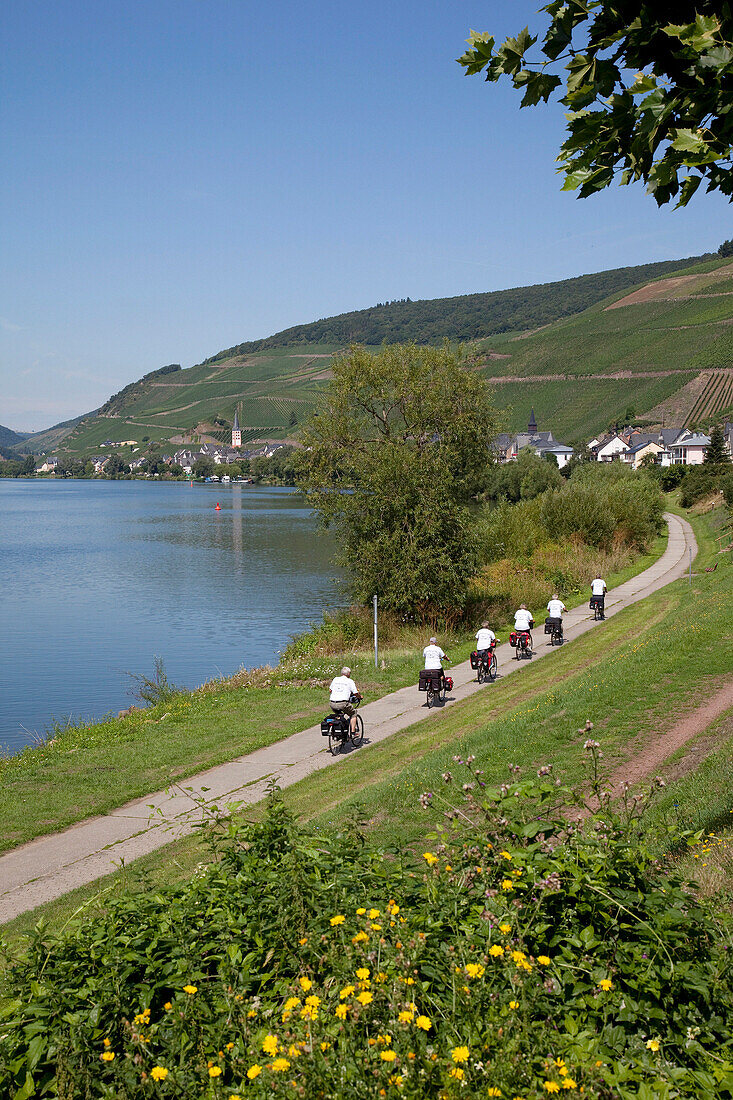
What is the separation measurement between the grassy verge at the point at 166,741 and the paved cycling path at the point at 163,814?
1.00 ft

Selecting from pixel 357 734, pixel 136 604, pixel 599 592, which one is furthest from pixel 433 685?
pixel 136 604

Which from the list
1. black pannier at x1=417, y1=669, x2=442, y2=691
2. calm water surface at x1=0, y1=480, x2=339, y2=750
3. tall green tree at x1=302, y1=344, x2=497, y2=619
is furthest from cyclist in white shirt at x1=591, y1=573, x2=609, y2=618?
black pannier at x1=417, y1=669, x2=442, y2=691

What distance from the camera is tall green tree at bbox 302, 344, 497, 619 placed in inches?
974

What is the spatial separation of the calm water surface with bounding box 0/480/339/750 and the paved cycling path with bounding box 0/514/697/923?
8.02m

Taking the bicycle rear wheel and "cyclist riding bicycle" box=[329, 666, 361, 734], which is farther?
the bicycle rear wheel

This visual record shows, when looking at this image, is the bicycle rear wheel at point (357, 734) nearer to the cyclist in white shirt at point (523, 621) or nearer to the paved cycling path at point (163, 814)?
the paved cycling path at point (163, 814)

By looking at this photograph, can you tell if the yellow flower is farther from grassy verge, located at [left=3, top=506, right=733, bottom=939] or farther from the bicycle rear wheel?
the bicycle rear wheel

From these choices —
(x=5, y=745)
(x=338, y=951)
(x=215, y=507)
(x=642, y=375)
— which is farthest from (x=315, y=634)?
(x=642, y=375)

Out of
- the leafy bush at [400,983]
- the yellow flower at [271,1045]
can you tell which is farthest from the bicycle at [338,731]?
the yellow flower at [271,1045]

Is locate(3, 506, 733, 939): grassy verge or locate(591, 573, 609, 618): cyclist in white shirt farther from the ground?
locate(3, 506, 733, 939): grassy verge

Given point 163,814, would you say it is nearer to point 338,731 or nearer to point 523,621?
point 338,731

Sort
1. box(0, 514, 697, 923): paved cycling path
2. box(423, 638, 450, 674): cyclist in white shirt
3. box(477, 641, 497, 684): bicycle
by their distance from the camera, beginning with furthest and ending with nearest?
box(477, 641, 497, 684): bicycle → box(423, 638, 450, 674): cyclist in white shirt → box(0, 514, 697, 923): paved cycling path

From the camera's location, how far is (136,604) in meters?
39.0

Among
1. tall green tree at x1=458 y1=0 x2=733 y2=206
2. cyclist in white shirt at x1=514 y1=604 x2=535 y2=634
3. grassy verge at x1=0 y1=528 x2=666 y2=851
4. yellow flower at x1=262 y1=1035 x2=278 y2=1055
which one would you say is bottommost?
grassy verge at x1=0 y1=528 x2=666 y2=851
